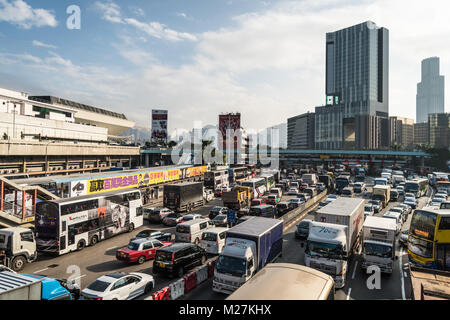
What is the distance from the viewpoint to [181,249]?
16.9 meters

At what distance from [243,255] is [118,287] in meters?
5.66

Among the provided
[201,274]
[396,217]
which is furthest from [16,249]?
[396,217]

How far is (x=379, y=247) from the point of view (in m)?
17.0

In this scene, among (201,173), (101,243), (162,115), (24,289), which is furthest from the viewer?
(162,115)

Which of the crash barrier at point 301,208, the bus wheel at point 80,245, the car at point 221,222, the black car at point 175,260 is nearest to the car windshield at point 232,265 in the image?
the black car at point 175,260

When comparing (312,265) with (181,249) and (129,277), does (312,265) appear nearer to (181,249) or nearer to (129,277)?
(181,249)

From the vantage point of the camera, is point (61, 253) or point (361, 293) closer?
point (361, 293)

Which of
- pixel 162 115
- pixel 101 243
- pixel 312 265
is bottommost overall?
pixel 101 243

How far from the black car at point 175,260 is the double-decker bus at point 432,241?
12.9 meters

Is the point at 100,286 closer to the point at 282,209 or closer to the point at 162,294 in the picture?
the point at 162,294

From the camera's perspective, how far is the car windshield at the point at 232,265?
1375 cm

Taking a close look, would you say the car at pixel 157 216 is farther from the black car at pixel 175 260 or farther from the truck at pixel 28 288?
the truck at pixel 28 288

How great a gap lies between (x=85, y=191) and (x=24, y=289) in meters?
24.7

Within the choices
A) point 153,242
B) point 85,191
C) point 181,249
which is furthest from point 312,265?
point 85,191
